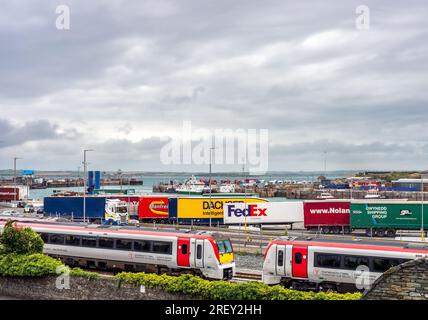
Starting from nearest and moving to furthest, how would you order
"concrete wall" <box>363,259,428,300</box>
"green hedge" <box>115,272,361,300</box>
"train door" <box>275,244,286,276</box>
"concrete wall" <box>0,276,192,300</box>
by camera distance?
"concrete wall" <box>363,259,428,300</box>
"green hedge" <box>115,272,361,300</box>
"concrete wall" <box>0,276,192,300</box>
"train door" <box>275,244,286,276</box>

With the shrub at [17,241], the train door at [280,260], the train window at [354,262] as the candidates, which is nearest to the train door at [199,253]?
the train door at [280,260]

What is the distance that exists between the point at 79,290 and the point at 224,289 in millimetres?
7869

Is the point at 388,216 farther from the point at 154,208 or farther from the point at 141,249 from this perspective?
the point at 141,249

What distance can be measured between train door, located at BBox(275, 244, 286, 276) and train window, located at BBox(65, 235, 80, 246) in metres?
14.1

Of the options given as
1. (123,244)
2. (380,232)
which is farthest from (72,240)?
(380,232)

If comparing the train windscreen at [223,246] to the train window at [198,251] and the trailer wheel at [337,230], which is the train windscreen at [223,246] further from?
the trailer wheel at [337,230]

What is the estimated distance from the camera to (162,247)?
29.5 metres

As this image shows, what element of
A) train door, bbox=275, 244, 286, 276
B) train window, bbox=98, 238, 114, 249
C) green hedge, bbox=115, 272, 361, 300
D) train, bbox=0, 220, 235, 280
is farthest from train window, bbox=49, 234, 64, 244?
train door, bbox=275, 244, 286, 276

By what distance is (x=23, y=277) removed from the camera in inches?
1003

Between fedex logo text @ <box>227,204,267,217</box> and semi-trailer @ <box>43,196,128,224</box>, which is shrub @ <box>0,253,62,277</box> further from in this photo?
fedex logo text @ <box>227,204,267,217</box>

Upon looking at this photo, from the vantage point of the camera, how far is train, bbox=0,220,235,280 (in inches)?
1104

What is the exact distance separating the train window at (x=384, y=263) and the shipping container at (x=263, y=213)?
36.0m

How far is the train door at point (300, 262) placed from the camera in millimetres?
26047
